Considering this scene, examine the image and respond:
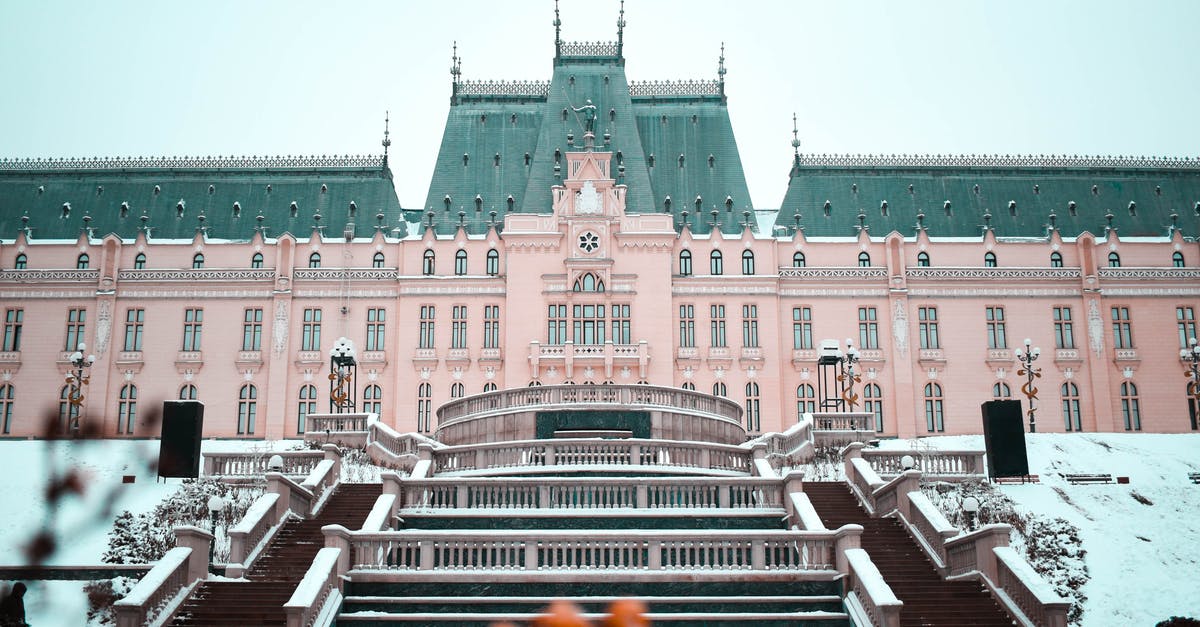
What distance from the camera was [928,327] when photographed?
65062mm

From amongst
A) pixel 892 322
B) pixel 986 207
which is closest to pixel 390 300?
pixel 892 322

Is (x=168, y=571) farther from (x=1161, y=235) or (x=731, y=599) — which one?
(x=1161, y=235)

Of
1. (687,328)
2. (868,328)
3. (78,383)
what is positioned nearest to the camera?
(78,383)

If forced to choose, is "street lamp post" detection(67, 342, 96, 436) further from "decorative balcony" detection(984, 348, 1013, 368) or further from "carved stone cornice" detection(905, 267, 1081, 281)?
"decorative balcony" detection(984, 348, 1013, 368)

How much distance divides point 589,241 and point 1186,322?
3340 centimetres

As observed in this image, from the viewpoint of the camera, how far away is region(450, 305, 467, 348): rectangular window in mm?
63750

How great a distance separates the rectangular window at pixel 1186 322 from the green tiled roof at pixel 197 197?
1724 inches

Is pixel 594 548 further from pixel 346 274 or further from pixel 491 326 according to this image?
pixel 346 274

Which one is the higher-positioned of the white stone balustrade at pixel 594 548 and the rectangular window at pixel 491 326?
the rectangular window at pixel 491 326

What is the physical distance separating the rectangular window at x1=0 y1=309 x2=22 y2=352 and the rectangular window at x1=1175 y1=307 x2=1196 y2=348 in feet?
209

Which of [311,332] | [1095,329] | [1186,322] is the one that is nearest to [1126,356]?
[1095,329]

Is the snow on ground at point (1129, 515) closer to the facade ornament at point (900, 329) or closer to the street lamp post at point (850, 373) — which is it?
the street lamp post at point (850, 373)

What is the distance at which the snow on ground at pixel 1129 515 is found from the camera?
28.5 metres

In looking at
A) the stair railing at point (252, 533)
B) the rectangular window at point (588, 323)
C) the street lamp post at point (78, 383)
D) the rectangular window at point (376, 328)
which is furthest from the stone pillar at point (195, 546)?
the rectangular window at point (376, 328)
